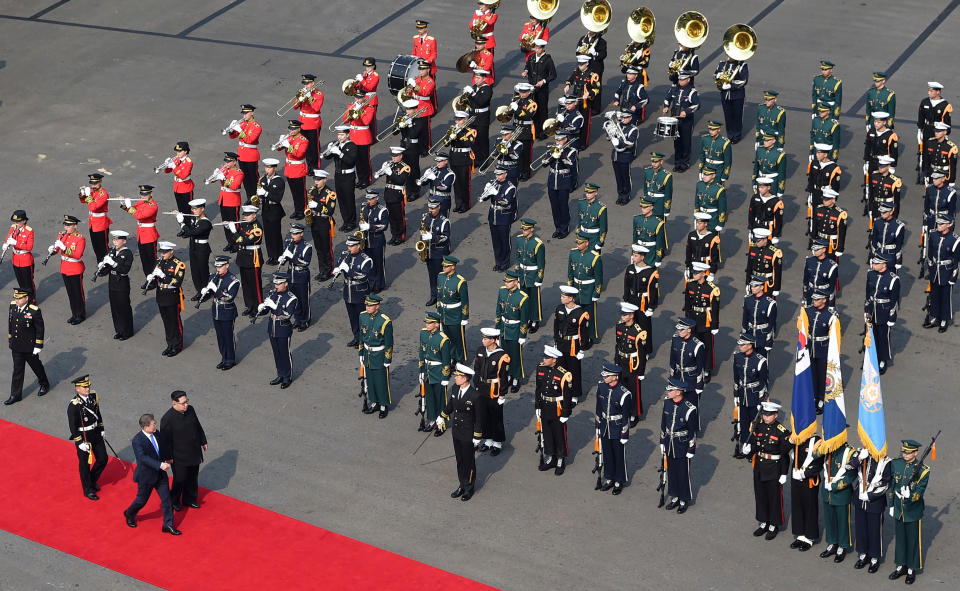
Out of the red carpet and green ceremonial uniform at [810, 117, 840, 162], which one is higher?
green ceremonial uniform at [810, 117, 840, 162]

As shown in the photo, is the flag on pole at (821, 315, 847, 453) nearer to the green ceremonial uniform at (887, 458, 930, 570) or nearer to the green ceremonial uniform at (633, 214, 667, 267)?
the green ceremonial uniform at (887, 458, 930, 570)

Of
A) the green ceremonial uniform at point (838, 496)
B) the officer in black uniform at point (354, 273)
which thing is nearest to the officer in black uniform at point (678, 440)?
the green ceremonial uniform at point (838, 496)

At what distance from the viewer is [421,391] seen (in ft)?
67.4

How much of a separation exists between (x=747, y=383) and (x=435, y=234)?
605cm

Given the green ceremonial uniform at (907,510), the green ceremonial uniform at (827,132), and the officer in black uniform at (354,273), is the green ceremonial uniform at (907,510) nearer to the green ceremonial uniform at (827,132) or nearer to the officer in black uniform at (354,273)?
the officer in black uniform at (354,273)

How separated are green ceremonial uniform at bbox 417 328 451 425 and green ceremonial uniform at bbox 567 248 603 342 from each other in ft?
8.94

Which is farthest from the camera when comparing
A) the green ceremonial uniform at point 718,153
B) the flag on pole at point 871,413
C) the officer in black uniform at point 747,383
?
the green ceremonial uniform at point 718,153

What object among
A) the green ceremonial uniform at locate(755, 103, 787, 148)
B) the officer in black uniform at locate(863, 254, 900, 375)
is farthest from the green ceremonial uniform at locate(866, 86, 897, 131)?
the officer in black uniform at locate(863, 254, 900, 375)

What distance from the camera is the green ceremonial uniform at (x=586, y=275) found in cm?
2214

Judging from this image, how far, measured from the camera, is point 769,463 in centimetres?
1791

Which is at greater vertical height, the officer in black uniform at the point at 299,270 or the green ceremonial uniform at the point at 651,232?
the green ceremonial uniform at the point at 651,232

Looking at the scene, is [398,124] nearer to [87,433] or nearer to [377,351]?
[377,351]

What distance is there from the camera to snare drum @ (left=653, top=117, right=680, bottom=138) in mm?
26866

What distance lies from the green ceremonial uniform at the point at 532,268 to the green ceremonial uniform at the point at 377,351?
105 inches
